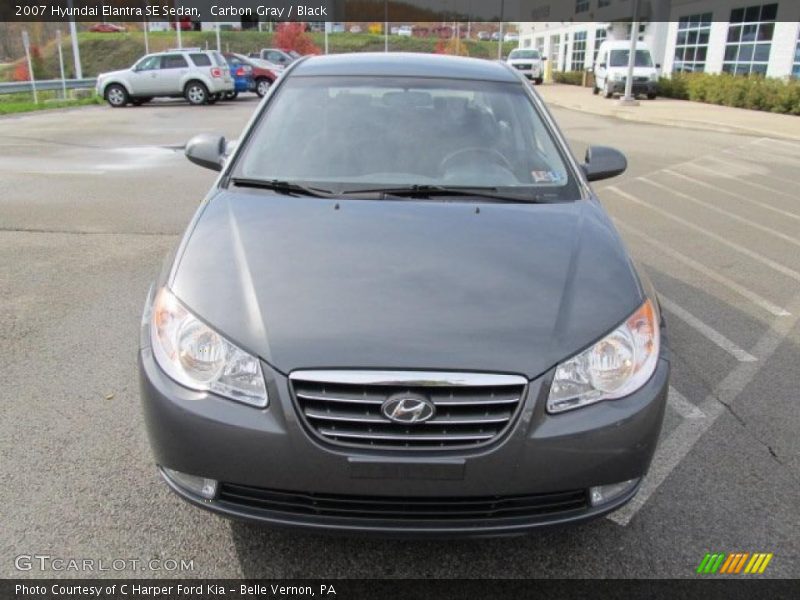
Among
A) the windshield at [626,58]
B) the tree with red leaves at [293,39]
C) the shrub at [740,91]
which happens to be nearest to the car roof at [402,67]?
the shrub at [740,91]

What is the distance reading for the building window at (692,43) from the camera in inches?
1166

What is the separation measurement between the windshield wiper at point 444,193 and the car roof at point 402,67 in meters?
1.02

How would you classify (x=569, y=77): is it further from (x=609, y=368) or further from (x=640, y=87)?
(x=609, y=368)

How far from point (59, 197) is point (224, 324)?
7762mm

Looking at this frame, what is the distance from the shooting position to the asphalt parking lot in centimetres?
253

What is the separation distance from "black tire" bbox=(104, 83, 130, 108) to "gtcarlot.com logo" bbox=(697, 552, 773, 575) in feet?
86.2

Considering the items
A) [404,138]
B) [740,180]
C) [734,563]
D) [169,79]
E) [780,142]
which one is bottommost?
[734,563]

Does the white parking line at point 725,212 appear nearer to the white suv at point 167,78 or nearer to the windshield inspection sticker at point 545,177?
the windshield inspection sticker at point 545,177

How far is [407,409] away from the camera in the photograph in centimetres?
208

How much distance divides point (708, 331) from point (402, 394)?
3346 millimetres

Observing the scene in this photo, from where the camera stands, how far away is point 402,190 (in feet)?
10.4

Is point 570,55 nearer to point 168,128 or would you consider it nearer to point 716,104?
point 716,104

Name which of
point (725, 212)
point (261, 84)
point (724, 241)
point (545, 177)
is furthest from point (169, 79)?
point (545, 177)

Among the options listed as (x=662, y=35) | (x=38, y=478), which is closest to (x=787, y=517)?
(x=38, y=478)
